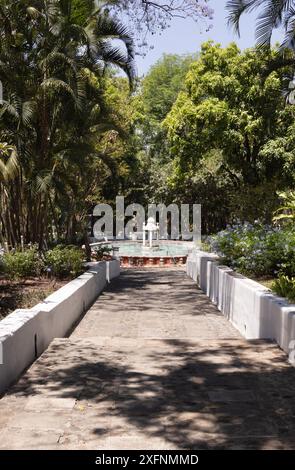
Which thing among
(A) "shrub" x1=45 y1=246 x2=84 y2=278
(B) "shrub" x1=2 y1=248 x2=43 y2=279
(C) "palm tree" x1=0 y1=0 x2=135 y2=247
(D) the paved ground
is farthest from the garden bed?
(C) "palm tree" x1=0 y1=0 x2=135 y2=247

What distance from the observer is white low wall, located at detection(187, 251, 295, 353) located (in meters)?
6.68

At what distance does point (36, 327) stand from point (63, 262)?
5762 millimetres

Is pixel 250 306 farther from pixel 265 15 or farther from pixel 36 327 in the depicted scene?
pixel 265 15

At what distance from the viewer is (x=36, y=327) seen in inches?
257

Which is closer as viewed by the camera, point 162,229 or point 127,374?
point 127,374

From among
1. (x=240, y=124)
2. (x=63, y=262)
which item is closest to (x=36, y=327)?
(x=63, y=262)

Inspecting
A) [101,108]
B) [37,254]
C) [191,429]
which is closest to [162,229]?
[101,108]

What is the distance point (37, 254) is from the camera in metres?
12.4

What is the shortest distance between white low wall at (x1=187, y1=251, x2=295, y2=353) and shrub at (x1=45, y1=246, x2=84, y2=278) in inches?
120

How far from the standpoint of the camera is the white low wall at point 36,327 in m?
5.29

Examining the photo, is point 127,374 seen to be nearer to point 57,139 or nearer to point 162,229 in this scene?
point 57,139

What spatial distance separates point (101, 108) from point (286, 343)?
10729 millimetres

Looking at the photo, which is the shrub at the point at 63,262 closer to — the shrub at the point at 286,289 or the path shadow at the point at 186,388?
the path shadow at the point at 186,388
